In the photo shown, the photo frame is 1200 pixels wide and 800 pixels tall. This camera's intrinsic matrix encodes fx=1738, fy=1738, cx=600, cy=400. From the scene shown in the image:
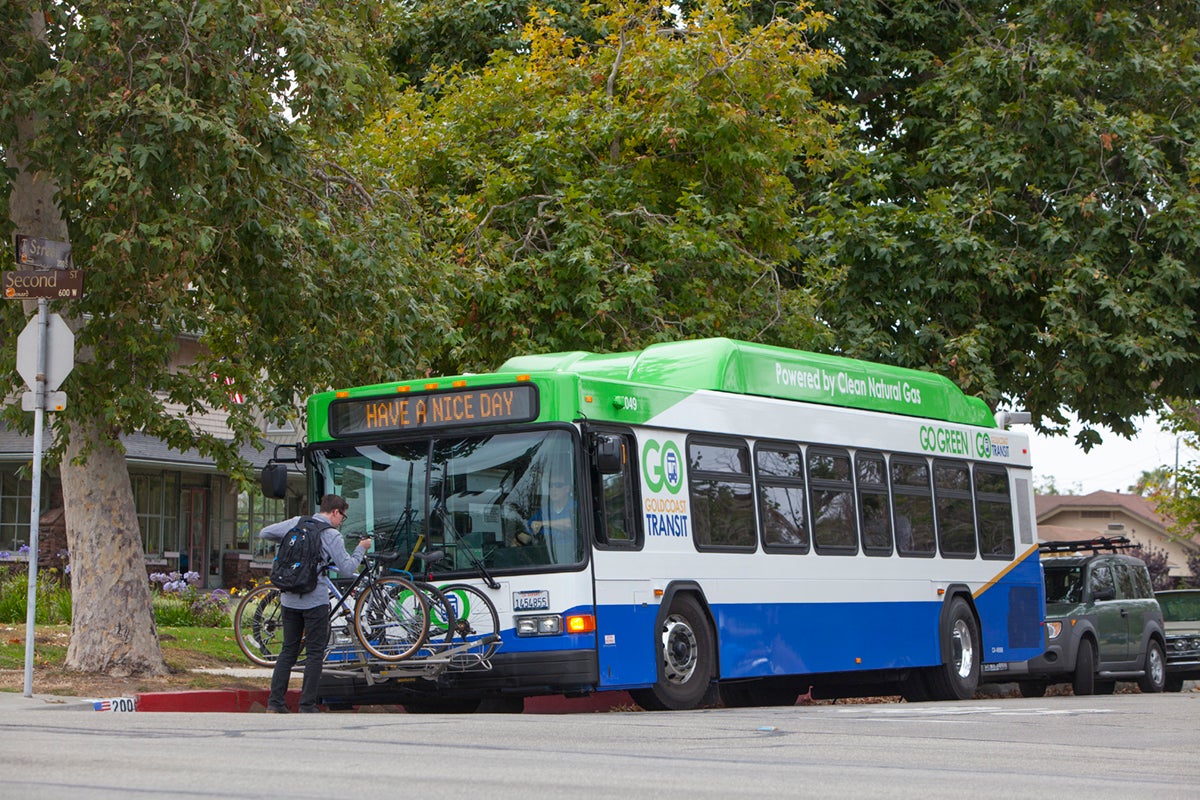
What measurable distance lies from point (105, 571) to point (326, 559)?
11.1ft

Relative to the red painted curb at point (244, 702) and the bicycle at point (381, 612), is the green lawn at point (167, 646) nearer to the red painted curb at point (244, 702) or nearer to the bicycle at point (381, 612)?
the red painted curb at point (244, 702)

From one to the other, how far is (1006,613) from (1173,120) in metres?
8.92

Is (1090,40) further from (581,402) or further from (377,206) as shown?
(581,402)

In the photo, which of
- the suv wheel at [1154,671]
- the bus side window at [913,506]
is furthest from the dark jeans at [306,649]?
the suv wheel at [1154,671]

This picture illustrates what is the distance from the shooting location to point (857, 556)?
56.5ft

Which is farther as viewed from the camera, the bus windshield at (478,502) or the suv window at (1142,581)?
the suv window at (1142,581)

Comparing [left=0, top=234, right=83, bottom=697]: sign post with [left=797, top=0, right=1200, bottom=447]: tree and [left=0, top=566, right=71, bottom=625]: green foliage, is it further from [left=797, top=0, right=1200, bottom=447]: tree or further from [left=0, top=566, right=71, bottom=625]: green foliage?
[left=797, top=0, right=1200, bottom=447]: tree

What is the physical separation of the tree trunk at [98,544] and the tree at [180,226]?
2 cm

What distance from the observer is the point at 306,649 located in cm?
1345

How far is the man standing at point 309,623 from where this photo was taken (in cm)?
1338

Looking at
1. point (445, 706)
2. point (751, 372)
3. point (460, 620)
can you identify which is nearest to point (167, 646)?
point (445, 706)

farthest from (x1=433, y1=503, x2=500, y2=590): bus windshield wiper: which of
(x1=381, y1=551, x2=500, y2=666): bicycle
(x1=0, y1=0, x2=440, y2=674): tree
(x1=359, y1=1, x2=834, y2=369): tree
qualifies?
(x1=359, y1=1, x2=834, y2=369): tree

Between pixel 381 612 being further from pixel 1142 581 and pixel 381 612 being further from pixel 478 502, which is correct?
pixel 1142 581

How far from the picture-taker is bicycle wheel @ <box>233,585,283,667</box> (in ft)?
46.4
